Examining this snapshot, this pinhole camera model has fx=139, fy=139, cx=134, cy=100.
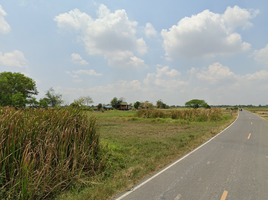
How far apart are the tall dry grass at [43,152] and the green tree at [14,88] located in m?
26.4

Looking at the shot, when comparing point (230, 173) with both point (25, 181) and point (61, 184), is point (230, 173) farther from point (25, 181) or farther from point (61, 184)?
point (25, 181)

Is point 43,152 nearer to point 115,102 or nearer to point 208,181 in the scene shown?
point 208,181

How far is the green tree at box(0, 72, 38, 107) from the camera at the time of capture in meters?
27.1

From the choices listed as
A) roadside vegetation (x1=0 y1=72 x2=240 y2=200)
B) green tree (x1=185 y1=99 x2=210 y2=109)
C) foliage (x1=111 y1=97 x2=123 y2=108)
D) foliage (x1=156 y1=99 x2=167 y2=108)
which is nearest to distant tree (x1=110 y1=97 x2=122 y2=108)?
foliage (x1=111 y1=97 x2=123 y2=108)

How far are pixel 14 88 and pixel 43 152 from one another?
35.9 metres

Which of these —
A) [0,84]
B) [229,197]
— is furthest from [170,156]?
[0,84]

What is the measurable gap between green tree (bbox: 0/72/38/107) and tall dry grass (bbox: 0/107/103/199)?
2639cm

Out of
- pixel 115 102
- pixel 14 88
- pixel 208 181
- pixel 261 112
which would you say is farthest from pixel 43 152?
pixel 115 102

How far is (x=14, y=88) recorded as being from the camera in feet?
102

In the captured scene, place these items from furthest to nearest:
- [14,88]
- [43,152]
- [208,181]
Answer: [14,88], [208,181], [43,152]

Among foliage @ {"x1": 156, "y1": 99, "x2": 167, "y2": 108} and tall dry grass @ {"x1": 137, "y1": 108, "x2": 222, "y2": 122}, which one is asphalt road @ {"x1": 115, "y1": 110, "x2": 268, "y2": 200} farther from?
foliage @ {"x1": 156, "y1": 99, "x2": 167, "y2": 108}

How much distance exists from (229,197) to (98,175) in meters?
4.28

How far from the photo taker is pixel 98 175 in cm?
532

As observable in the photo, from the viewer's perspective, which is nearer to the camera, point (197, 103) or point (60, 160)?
point (60, 160)
